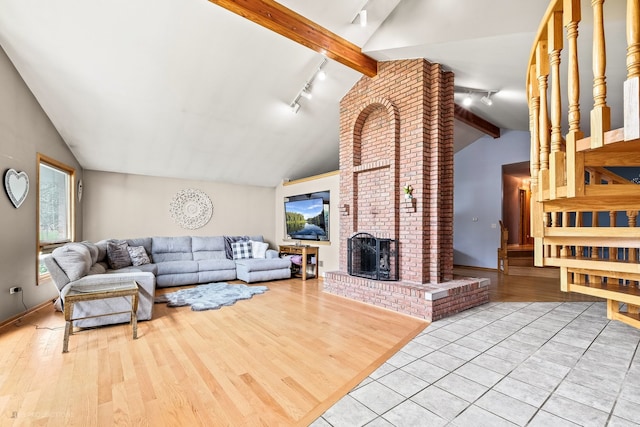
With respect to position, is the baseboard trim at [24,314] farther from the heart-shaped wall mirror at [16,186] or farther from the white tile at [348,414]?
the white tile at [348,414]

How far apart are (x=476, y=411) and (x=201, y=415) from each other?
1.60 metres

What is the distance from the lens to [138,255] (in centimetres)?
505

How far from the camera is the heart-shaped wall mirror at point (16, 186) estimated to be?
3070 millimetres

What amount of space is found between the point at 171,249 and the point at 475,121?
6.60 metres

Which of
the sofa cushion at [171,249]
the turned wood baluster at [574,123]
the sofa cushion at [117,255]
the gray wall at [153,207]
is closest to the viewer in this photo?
the turned wood baluster at [574,123]

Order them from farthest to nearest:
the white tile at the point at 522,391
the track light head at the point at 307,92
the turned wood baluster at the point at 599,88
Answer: the track light head at the point at 307,92
the white tile at the point at 522,391
the turned wood baluster at the point at 599,88

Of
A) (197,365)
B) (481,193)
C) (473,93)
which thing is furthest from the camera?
(481,193)

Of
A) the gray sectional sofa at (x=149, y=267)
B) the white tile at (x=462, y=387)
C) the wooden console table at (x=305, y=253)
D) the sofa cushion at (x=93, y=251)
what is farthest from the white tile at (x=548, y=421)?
the sofa cushion at (x=93, y=251)

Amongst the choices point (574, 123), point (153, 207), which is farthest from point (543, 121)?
point (153, 207)

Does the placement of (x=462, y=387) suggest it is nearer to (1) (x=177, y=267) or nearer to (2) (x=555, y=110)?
(2) (x=555, y=110)

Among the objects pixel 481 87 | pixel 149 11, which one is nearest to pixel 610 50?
pixel 481 87

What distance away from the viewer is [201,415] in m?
1.67

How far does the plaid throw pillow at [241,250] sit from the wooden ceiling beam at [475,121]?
4793mm

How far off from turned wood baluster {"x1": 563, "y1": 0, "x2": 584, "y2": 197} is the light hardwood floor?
1779mm
